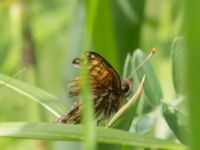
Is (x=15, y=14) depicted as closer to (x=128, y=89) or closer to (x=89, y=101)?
(x=128, y=89)

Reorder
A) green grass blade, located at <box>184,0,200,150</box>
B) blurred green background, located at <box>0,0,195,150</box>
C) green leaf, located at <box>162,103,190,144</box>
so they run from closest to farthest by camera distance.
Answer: green grass blade, located at <box>184,0,200,150</box>
green leaf, located at <box>162,103,190,144</box>
blurred green background, located at <box>0,0,195,150</box>

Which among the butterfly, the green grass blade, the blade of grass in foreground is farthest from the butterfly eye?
the green grass blade

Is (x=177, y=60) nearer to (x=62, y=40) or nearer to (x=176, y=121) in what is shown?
(x=176, y=121)

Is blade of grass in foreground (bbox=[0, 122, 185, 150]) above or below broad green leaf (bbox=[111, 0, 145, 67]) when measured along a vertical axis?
below

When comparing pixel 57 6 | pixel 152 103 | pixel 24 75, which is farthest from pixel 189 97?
pixel 57 6

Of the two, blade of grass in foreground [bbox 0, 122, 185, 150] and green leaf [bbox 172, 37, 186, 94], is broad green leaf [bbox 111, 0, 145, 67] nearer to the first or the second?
green leaf [bbox 172, 37, 186, 94]

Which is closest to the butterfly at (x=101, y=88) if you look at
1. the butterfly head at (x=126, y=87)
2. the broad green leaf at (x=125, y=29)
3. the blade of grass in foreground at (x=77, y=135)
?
the butterfly head at (x=126, y=87)
